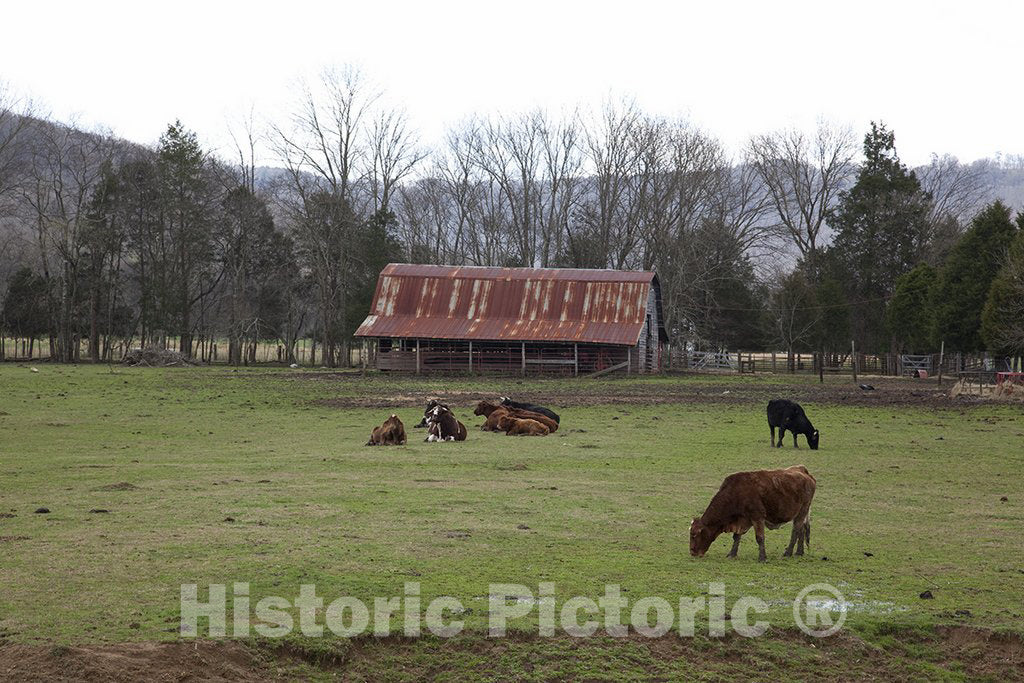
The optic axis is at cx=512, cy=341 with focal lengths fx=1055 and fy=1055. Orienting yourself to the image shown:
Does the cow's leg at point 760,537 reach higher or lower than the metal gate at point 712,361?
lower

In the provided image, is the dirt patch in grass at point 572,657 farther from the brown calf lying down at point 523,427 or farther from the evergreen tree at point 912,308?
the evergreen tree at point 912,308

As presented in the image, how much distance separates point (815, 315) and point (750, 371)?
382 inches

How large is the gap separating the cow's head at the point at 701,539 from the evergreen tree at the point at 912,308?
54.6 meters

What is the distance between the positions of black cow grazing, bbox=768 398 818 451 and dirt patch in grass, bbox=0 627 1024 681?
1406 cm

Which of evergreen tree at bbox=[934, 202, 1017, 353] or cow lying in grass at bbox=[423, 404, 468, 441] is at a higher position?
evergreen tree at bbox=[934, 202, 1017, 353]

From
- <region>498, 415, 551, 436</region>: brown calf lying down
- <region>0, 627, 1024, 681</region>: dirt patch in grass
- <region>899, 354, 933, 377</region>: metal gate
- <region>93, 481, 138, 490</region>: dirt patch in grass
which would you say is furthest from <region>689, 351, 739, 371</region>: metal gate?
<region>0, 627, 1024, 681</region>: dirt patch in grass

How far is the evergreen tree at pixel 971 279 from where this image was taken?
5409 cm

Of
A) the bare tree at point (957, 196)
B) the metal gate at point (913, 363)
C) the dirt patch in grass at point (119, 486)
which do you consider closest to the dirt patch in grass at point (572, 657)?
the dirt patch in grass at point (119, 486)

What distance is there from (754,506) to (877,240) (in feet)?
239

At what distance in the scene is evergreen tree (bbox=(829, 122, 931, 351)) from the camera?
257ft

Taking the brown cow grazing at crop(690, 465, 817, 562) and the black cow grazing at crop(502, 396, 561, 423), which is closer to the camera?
the brown cow grazing at crop(690, 465, 817, 562)

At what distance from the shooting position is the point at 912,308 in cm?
6562

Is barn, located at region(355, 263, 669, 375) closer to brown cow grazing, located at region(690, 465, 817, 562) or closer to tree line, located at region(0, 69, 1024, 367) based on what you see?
tree line, located at region(0, 69, 1024, 367)

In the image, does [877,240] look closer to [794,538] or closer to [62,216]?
[62,216]
